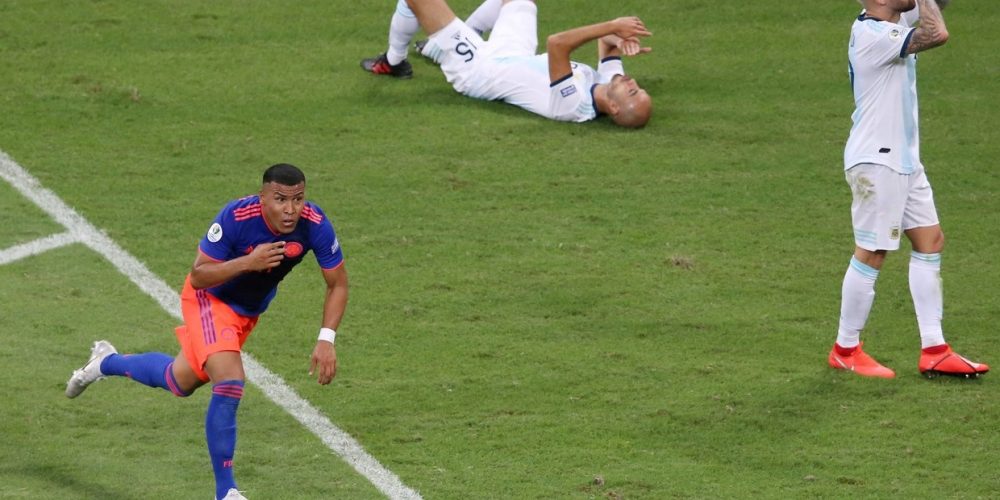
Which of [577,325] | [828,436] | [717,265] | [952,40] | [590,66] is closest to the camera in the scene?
[828,436]

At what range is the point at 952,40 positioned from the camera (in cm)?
1292

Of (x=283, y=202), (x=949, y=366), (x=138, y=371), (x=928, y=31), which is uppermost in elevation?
(x=928, y=31)

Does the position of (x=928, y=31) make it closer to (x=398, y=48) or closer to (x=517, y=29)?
(x=517, y=29)

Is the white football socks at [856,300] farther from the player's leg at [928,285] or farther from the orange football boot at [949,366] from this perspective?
the orange football boot at [949,366]

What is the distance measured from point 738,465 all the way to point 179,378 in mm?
2526

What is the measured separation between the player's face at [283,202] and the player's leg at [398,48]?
5.38 m

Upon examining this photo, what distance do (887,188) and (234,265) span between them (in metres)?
3.32

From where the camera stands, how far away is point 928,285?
7.66 m

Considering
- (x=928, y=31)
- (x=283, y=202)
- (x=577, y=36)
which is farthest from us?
(x=577, y=36)

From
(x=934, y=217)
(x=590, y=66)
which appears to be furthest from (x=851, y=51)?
(x=590, y=66)

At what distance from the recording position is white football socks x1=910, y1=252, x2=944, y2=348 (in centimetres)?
766

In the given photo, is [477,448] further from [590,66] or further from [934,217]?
[590,66]

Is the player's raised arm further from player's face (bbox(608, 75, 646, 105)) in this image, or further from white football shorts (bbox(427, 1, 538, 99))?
white football shorts (bbox(427, 1, 538, 99))

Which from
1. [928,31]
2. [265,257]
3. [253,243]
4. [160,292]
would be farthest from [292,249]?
[928,31]
